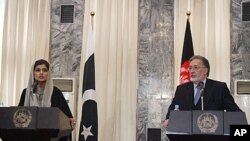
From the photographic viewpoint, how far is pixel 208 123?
4602 mm

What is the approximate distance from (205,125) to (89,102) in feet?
10.1

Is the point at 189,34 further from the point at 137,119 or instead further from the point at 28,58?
the point at 28,58

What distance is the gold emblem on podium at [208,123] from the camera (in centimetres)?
459

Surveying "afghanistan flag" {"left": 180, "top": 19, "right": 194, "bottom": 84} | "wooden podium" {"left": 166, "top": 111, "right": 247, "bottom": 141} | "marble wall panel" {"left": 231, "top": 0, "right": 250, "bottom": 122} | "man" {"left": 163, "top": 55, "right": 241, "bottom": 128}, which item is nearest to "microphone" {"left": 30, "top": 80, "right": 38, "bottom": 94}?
"man" {"left": 163, "top": 55, "right": 241, "bottom": 128}

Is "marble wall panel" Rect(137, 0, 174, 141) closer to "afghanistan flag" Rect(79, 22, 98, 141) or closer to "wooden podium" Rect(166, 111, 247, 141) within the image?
"afghanistan flag" Rect(79, 22, 98, 141)

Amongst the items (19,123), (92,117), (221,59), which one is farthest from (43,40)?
(19,123)

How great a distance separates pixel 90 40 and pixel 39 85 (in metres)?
2.02

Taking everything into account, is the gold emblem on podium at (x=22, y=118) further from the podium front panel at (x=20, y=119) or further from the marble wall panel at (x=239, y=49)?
the marble wall panel at (x=239, y=49)

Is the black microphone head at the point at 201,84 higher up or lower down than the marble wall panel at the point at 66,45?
lower down

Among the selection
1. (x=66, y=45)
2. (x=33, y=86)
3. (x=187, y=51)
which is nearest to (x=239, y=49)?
(x=187, y=51)

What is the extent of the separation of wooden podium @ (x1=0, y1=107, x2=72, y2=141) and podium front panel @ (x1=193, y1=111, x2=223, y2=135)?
1337 mm

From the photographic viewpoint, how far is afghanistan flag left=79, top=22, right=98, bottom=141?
722 centimetres

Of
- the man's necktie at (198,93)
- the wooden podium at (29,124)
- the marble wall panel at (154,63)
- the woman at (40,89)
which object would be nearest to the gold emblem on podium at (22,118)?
the wooden podium at (29,124)

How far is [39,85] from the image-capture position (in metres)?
5.74
